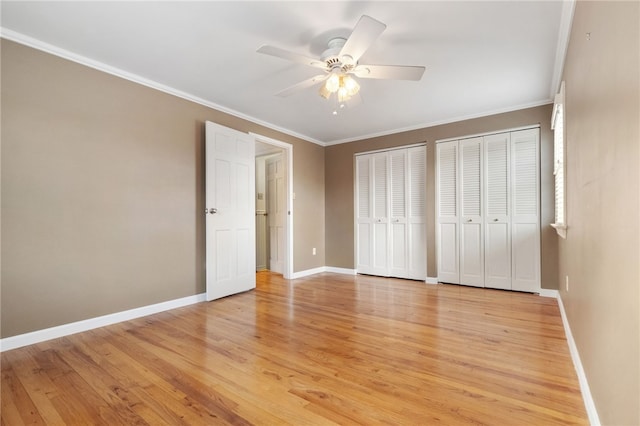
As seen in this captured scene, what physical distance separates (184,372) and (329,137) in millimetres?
4230

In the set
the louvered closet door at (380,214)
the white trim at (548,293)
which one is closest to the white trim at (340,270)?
the louvered closet door at (380,214)

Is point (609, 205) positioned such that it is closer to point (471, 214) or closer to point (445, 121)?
point (471, 214)

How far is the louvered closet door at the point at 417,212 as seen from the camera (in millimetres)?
4629

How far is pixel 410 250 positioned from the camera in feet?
15.6

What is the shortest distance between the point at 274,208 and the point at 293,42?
11.9 feet

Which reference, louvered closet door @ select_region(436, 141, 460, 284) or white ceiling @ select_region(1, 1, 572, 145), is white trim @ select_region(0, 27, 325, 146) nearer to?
white ceiling @ select_region(1, 1, 572, 145)

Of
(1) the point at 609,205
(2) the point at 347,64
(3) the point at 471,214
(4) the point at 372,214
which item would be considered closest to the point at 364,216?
(4) the point at 372,214

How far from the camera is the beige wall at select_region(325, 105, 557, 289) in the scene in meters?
3.70

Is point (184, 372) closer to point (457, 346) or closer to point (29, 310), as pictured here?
point (29, 310)

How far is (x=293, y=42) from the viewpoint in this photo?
2.44 meters

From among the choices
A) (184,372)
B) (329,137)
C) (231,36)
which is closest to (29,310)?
(184,372)

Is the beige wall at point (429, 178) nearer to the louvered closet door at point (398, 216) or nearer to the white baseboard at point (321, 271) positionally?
the white baseboard at point (321, 271)

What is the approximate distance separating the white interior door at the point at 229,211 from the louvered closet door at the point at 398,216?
2235 mm

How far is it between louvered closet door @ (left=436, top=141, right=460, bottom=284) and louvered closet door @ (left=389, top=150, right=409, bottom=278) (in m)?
0.51
